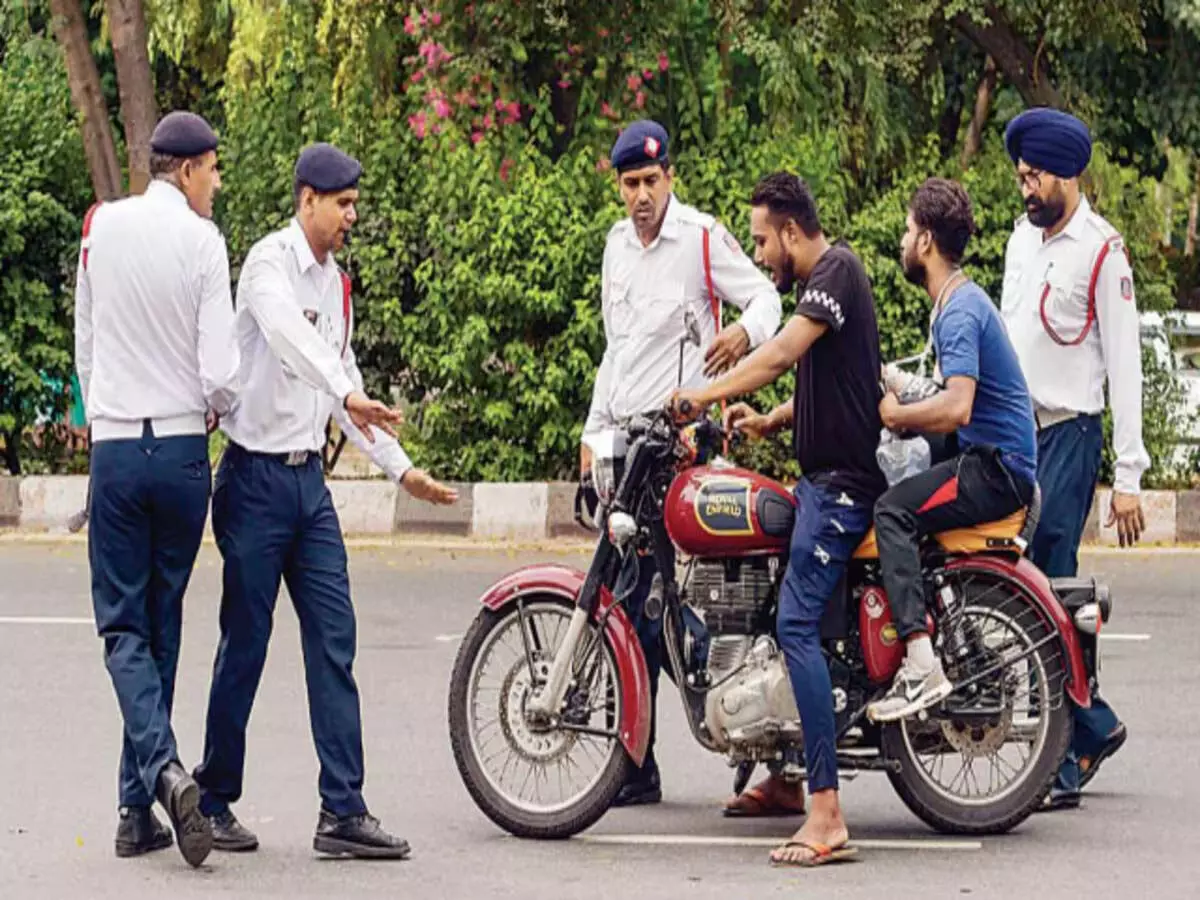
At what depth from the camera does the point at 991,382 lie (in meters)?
7.64

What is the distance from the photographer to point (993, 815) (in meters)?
7.65

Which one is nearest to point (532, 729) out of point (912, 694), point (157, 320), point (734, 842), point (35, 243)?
point (734, 842)

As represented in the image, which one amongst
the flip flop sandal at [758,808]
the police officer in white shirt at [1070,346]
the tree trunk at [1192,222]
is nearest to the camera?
the flip flop sandal at [758,808]

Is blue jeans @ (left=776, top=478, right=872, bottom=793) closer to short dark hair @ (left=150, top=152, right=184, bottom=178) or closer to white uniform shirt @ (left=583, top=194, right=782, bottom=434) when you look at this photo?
white uniform shirt @ (left=583, top=194, right=782, bottom=434)

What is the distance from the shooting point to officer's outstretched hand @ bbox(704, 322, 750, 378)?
7633 millimetres

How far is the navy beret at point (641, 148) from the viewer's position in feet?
27.1

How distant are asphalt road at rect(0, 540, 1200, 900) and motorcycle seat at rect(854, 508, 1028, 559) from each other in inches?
31.6

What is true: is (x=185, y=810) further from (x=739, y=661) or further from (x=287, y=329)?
(x=739, y=661)

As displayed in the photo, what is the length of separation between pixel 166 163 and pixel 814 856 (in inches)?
98.2

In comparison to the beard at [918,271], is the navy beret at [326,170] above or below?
above

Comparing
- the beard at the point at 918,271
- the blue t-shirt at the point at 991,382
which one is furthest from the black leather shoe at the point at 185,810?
the beard at the point at 918,271

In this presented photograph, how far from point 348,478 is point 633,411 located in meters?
8.16

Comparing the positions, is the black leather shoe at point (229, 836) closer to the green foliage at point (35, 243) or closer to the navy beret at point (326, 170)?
the navy beret at point (326, 170)

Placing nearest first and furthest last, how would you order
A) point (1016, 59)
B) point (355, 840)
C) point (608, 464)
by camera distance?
point (355, 840), point (608, 464), point (1016, 59)
